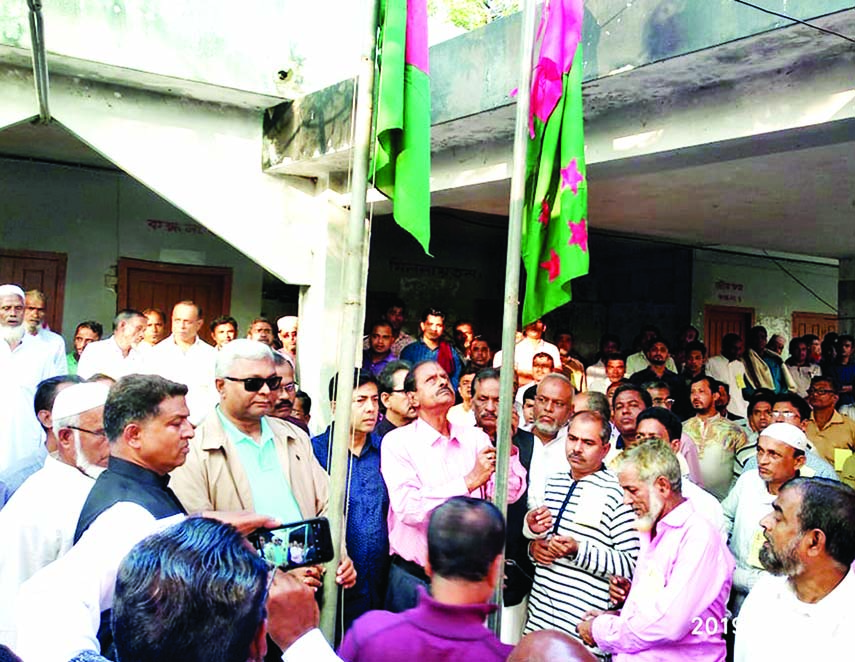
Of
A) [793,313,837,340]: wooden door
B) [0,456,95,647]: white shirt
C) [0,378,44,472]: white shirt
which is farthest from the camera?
[793,313,837,340]: wooden door

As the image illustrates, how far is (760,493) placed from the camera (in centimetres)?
397

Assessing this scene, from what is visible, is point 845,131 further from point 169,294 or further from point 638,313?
point 638,313

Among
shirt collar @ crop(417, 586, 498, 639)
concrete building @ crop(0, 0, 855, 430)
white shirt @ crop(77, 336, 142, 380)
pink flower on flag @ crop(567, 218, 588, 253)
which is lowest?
shirt collar @ crop(417, 586, 498, 639)

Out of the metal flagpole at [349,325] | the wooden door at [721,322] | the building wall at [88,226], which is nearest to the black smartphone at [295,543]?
the metal flagpole at [349,325]

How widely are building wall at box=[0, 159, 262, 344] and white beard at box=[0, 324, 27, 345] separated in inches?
113

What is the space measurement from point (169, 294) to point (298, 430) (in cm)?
575

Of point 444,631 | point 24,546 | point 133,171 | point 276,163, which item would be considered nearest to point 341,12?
point 276,163

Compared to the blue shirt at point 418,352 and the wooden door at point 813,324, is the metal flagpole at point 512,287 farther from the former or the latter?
the wooden door at point 813,324

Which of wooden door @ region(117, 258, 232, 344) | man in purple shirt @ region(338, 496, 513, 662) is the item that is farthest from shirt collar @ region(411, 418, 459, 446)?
wooden door @ region(117, 258, 232, 344)

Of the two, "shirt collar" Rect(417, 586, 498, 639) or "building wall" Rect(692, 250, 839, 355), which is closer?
"shirt collar" Rect(417, 586, 498, 639)

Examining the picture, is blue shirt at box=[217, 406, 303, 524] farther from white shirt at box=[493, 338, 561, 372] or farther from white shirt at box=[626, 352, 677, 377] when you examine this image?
white shirt at box=[626, 352, 677, 377]

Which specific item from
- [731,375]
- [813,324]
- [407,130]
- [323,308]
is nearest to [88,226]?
[323,308]

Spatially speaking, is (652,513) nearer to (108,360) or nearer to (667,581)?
(667,581)

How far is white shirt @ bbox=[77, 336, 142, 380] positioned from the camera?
19.3 feet
